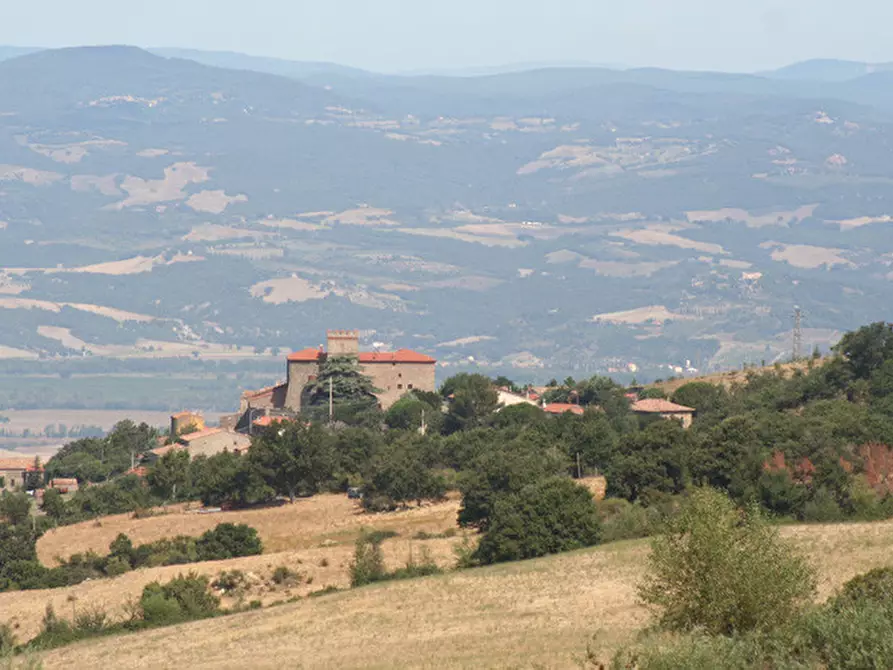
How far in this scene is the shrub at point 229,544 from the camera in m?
68.8

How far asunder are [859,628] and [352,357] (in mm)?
95119

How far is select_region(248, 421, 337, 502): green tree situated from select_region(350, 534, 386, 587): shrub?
22.7 meters

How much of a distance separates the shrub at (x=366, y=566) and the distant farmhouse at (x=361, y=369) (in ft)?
189

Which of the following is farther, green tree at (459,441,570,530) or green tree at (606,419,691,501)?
green tree at (606,419,691,501)

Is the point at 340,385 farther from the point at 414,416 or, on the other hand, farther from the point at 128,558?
the point at 128,558

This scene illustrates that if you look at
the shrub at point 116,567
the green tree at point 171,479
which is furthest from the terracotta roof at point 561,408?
the shrub at point 116,567

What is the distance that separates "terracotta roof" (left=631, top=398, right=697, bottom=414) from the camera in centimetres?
10069

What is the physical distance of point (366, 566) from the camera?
57.6 m

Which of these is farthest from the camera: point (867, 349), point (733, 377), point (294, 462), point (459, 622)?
point (733, 377)

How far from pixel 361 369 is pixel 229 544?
5212 cm

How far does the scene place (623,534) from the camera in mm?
59000

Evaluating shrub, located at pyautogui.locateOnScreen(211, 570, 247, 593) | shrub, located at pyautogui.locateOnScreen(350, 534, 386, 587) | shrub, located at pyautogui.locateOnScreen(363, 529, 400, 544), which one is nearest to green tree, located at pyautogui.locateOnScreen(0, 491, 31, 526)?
shrub, located at pyautogui.locateOnScreen(363, 529, 400, 544)

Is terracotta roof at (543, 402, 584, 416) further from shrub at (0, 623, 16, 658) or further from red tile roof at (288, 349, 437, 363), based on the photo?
shrub at (0, 623, 16, 658)

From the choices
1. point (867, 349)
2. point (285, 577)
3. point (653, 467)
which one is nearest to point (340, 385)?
point (867, 349)
